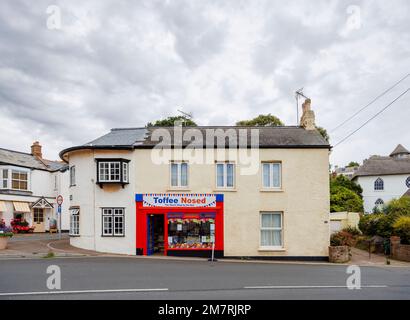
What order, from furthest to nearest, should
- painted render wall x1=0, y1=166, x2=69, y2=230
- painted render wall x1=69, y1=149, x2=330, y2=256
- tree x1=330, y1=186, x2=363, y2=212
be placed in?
1. tree x1=330, y1=186, x2=363, y2=212
2. painted render wall x1=0, y1=166, x2=69, y2=230
3. painted render wall x1=69, y1=149, x2=330, y2=256

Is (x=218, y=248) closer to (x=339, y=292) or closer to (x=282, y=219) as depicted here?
(x=282, y=219)

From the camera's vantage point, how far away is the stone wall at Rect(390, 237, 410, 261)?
19.2 meters

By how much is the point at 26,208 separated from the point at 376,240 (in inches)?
1166

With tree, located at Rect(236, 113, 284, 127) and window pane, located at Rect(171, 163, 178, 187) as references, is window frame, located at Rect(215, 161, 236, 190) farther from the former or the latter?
tree, located at Rect(236, 113, 284, 127)

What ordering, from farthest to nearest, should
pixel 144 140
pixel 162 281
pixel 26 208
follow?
pixel 26 208
pixel 144 140
pixel 162 281

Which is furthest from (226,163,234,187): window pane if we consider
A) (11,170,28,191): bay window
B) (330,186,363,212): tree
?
(11,170,28,191): bay window

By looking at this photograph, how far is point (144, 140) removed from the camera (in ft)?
69.7

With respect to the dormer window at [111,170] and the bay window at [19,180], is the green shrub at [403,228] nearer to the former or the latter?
the dormer window at [111,170]

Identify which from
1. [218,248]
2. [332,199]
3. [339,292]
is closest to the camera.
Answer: [339,292]

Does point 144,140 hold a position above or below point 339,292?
above

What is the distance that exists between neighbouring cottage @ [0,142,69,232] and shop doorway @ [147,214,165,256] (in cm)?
1520

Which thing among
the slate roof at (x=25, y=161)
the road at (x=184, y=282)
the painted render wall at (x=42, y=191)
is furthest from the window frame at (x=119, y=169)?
the slate roof at (x=25, y=161)

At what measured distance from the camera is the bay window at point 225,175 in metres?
20.4
